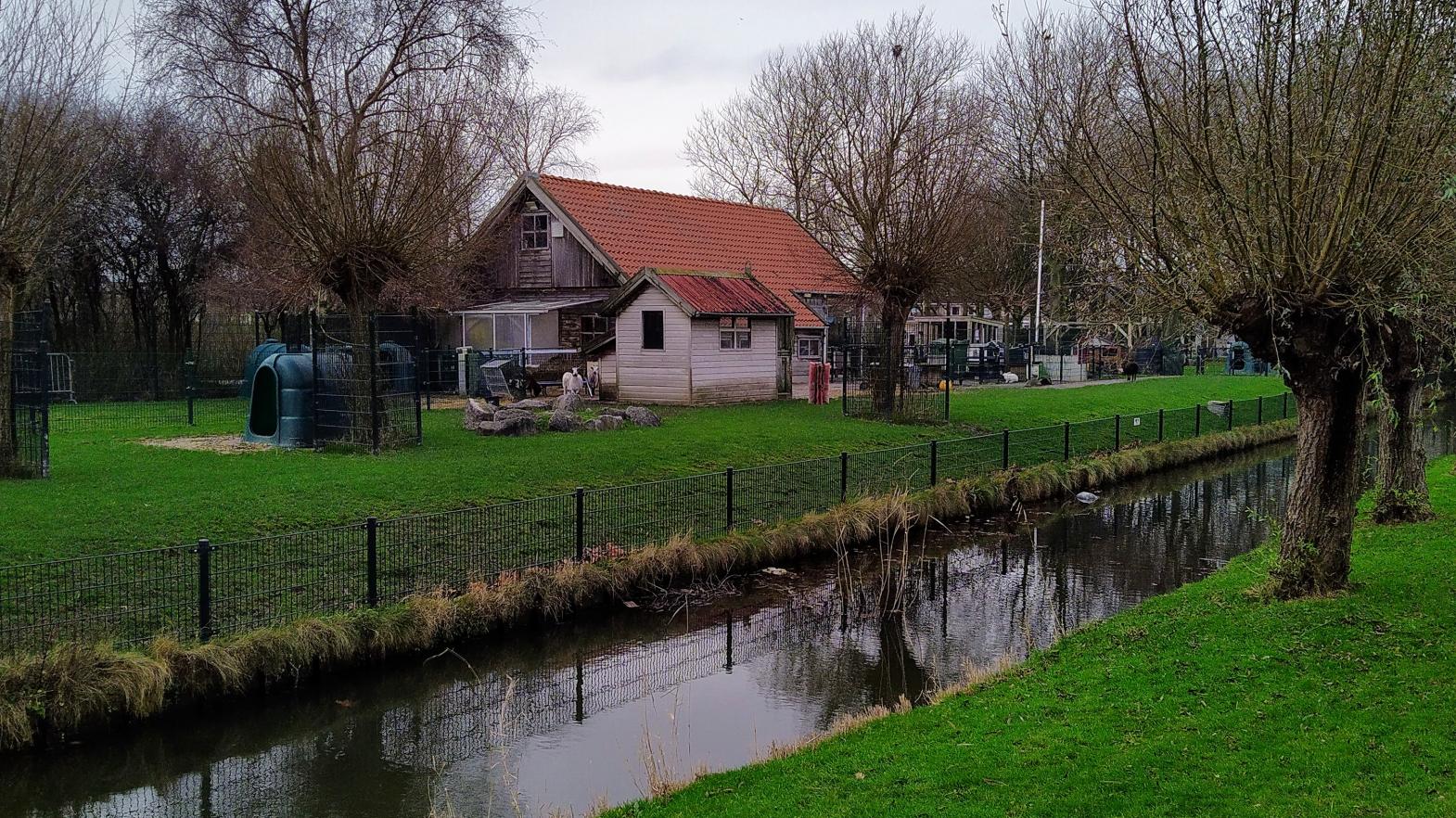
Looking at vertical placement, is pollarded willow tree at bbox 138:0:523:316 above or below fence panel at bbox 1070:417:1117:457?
above

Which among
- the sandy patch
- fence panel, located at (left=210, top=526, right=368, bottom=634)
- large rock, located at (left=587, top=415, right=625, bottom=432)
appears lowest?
fence panel, located at (left=210, top=526, right=368, bottom=634)

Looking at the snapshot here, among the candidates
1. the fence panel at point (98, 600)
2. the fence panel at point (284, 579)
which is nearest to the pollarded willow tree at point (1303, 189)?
the fence panel at point (284, 579)

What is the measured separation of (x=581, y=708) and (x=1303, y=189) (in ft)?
23.6

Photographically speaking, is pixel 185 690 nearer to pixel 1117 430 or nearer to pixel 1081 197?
pixel 1081 197

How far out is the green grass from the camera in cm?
1195

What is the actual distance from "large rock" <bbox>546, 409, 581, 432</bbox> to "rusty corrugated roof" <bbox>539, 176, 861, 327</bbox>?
10.0 metres

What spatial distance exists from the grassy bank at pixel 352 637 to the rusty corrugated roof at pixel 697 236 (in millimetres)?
16703

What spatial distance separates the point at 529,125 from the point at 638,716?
48472 mm

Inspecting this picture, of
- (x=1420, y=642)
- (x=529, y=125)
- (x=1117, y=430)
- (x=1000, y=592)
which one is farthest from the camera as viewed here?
(x=529, y=125)

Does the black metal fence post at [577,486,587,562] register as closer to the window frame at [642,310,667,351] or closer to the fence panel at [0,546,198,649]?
the fence panel at [0,546,198,649]

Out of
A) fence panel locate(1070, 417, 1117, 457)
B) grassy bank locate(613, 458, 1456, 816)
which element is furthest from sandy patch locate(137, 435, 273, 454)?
fence panel locate(1070, 417, 1117, 457)

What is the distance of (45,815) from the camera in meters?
7.47

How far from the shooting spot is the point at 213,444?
18.7 meters

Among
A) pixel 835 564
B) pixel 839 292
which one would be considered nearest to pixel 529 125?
pixel 839 292
